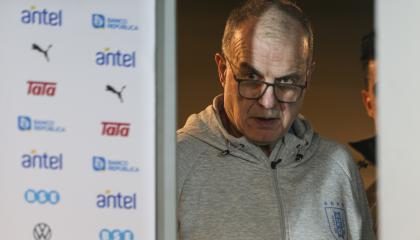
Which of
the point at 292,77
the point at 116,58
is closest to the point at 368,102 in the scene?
the point at 292,77

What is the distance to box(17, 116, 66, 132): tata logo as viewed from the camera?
2859 millimetres

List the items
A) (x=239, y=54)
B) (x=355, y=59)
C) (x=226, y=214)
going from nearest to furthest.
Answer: (x=226, y=214) → (x=239, y=54) → (x=355, y=59)

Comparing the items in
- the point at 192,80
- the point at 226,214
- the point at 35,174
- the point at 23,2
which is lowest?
the point at 226,214

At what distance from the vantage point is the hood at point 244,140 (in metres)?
3.45

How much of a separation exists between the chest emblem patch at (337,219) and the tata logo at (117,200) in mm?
856

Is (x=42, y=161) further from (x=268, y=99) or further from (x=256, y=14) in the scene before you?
(x=256, y=14)

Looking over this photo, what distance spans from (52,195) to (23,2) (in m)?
0.64

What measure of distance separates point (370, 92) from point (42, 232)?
4.99 ft

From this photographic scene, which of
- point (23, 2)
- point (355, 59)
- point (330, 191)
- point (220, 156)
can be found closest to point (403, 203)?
point (330, 191)

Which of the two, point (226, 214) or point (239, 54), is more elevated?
point (239, 54)

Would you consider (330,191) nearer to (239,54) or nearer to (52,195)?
(239,54)

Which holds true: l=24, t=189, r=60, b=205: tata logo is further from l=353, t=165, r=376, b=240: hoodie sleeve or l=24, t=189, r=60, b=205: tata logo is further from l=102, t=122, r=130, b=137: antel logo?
l=353, t=165, r=376, b=240: hoodie sleeve

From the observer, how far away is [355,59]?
3.84 m

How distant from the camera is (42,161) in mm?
2861
